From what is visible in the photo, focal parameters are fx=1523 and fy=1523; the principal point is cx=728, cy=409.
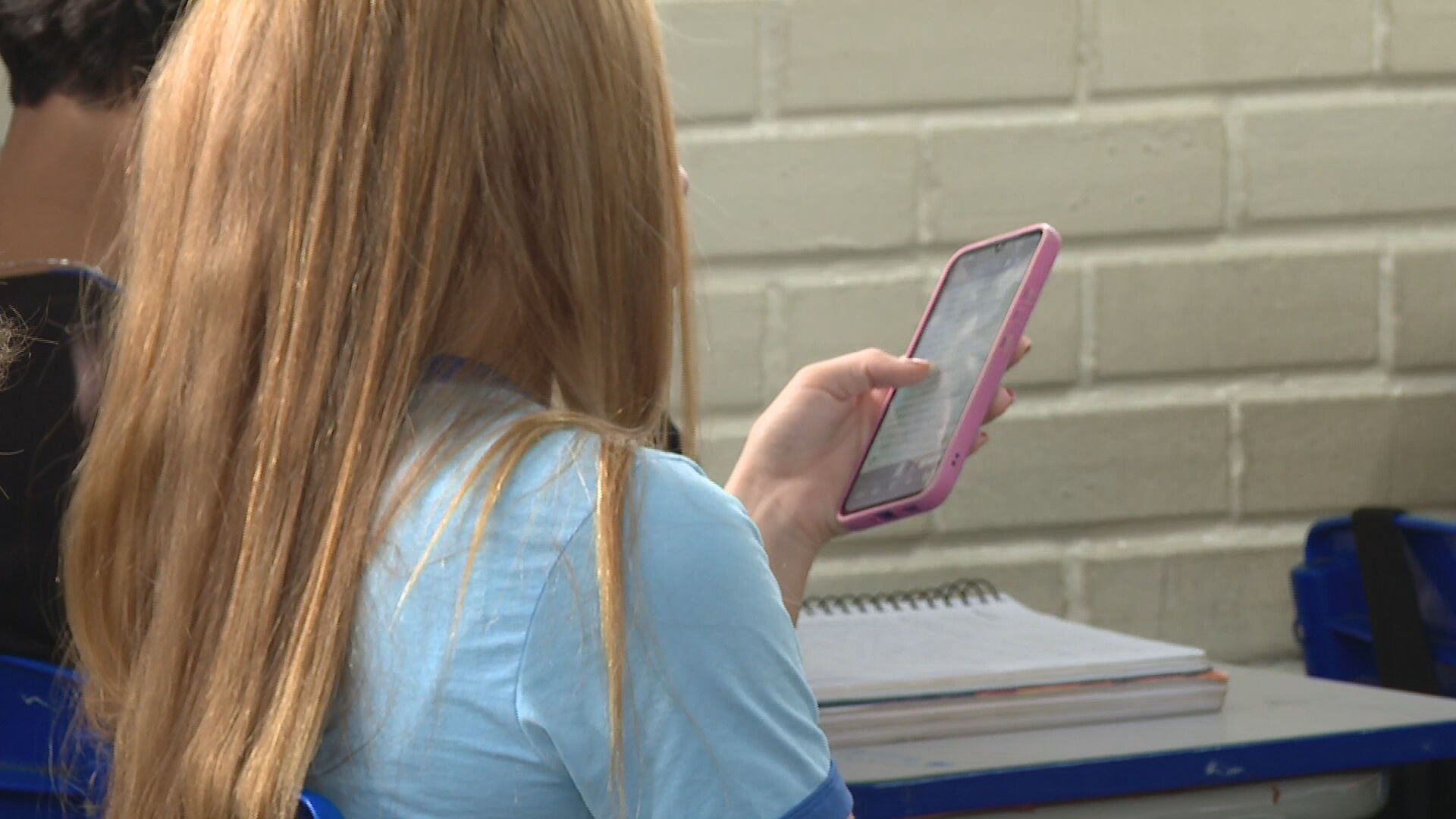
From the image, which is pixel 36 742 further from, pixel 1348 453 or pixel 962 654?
pixel 1348 453

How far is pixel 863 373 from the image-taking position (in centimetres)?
102

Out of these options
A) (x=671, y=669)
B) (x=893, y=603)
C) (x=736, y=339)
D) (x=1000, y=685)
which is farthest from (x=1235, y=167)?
(x=671, y=669)

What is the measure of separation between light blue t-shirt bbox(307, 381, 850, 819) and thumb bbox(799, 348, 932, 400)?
424mm

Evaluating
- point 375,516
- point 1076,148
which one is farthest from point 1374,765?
point 1076,148

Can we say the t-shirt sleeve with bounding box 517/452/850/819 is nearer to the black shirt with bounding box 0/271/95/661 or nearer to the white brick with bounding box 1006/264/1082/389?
the black shirt with bounding box 0/271/95/661

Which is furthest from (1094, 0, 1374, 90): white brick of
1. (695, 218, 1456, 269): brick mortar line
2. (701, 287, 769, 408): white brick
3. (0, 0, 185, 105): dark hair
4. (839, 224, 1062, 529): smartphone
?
(0, 0, 185, 105): dark hair

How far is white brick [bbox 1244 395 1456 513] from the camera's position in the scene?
5.48 ft

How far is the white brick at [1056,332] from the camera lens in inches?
64.2

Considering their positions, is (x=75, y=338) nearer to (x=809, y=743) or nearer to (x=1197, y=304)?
(x=809, y=743)

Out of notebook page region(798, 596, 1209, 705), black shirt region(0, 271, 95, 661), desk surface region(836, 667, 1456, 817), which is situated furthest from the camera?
notebook page region(798, 596, 1209, 705)

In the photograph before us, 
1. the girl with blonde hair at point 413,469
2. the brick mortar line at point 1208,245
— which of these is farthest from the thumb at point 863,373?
the brick mortar line at point 1208,245

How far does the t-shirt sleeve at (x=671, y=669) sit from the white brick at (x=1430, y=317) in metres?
1.31

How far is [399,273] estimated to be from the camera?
2.03ft

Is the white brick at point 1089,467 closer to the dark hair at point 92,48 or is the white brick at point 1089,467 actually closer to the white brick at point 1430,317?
the white brick at point 1430,317
